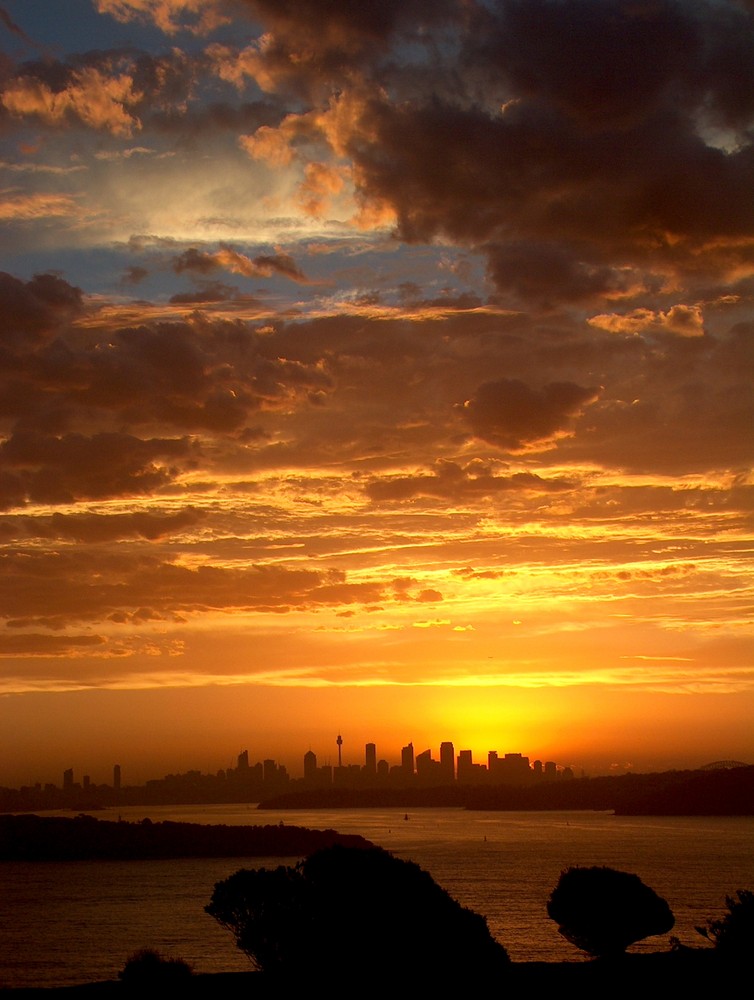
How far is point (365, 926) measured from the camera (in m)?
28.8

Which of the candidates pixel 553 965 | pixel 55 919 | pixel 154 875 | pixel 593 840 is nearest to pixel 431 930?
pixel 553 965

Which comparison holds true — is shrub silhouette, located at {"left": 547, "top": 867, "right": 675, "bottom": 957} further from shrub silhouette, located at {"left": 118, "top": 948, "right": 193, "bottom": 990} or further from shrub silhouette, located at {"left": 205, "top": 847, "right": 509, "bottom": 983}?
shrub silhouette, located at {"left": 118, "top": 948, "right": 193, "bottom": 990}

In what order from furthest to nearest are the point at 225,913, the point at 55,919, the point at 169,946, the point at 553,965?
the point at 55,919 → the point at 169,946 → the point at 553,965 → the point at 225,913

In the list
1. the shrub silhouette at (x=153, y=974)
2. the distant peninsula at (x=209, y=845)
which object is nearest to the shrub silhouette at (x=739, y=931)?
the shrub silhouette at (x=153, y=974)

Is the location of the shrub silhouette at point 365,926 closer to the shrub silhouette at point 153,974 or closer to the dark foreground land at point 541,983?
the dark foreground land at point 541,983

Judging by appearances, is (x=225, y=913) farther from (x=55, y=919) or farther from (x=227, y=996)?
(x=55, y=919)

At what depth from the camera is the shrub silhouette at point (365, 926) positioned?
28109 mm

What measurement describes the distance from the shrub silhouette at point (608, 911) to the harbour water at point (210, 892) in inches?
1194

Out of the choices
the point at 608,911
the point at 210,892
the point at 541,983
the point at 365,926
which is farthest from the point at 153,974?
the point at 210,892

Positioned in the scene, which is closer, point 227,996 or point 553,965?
point 227,996

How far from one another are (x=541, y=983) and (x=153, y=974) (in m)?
14.0

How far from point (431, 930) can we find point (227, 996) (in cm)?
737

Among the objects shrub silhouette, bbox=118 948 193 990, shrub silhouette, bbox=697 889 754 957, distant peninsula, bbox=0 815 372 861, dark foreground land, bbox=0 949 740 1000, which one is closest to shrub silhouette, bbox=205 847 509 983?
dark foreground land, bbox=0 949 740 1000

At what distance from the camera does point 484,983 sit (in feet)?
91.8
